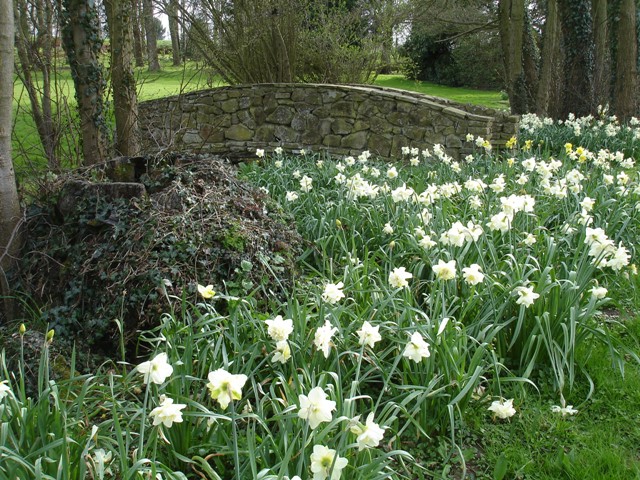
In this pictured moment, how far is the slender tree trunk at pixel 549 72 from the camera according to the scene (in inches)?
425

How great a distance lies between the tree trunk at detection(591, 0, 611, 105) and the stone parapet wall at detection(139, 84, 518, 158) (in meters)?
3.03

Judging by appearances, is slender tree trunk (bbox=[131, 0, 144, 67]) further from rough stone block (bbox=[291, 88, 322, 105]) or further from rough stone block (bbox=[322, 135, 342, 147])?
rough stone block (bbox=[322, 135, 342, 147])

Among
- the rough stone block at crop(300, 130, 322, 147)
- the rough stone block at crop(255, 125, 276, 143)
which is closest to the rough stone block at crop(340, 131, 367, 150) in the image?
the rough stone block at crop(300, 130, 322, 147)

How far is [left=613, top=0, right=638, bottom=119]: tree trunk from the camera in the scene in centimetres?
998

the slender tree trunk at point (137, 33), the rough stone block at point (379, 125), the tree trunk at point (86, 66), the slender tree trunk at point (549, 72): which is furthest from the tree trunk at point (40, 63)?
the slender tree trunk at point (549, 72)

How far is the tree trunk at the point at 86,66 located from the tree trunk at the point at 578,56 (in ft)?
27.3

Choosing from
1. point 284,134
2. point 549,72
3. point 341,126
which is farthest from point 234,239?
point 549,72

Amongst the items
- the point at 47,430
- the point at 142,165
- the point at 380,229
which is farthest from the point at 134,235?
the point at 380,229

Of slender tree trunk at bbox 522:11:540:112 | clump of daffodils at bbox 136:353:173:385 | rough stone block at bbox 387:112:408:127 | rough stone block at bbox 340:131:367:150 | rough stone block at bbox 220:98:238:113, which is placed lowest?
clump of daffodils at bbox 136:353:173:385

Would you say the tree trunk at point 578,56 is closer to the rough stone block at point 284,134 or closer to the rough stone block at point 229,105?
the rough stone block at point 284,134

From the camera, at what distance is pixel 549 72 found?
35.6 feet

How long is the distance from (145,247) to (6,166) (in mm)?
1184

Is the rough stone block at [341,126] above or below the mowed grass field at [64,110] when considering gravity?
below

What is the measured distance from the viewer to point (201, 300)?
10.1 ft
